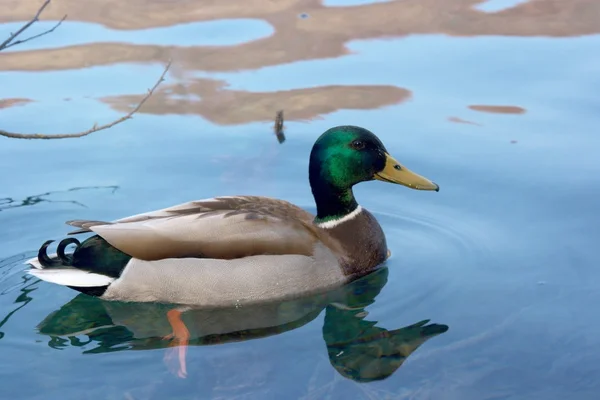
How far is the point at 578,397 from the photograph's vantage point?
4.41 metres

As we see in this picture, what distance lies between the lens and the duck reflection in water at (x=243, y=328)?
477 centimetres

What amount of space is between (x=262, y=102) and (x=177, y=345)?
3918 millimetres

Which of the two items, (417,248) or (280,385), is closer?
(280,385)

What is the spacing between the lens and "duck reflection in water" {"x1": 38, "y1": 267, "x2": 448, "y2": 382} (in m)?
4.77

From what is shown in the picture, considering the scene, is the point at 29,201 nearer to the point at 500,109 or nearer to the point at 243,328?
the point at 243,328

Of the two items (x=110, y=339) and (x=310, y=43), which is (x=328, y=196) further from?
(x=310, y=43)

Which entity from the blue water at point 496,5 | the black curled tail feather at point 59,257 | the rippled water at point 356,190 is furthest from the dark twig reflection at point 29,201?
the blue water at point 496,5

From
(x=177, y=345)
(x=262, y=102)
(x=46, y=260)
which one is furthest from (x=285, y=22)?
(x=177, y=345)

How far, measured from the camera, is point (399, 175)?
5.78 m

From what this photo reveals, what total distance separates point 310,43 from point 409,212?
3868 mm

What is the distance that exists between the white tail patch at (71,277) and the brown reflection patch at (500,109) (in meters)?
4.05

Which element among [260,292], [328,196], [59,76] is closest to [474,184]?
[328,196]

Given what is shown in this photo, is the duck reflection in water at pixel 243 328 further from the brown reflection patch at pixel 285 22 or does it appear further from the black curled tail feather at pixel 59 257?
the brown reflection patch at pixel 285 22

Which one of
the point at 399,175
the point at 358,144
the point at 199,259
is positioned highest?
the point at 358,144
